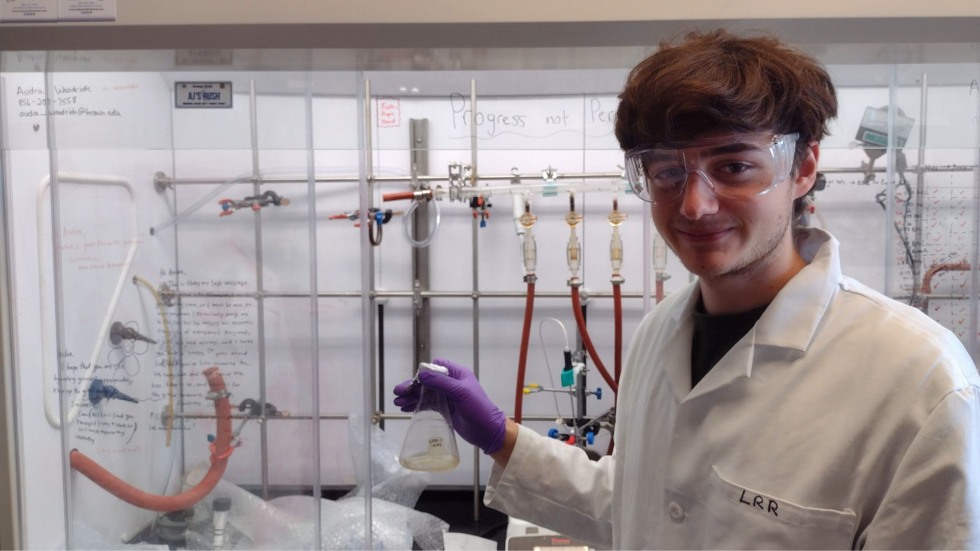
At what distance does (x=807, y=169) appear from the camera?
925 mm

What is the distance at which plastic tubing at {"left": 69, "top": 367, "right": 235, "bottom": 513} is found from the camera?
1.46 meters

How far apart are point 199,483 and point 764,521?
4.00 feet

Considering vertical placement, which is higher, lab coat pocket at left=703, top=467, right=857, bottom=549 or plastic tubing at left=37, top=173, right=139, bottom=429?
plastic tubing at left=37, top=173, right=139, bottom=429

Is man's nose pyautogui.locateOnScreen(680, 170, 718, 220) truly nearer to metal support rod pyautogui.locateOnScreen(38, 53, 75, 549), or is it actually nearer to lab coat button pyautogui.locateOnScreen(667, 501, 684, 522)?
lab coat button pyautogui.locateOnScreen(667, 501, 684, 522)

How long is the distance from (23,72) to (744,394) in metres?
1.43

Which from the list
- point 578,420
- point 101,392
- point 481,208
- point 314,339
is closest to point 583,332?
point 578,420

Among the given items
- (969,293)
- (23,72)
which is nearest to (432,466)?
(23,72)

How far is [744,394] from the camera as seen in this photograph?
0.91m

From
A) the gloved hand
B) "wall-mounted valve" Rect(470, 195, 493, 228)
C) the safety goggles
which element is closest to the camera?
the safety goggles

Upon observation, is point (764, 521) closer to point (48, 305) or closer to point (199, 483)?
point (199, 483)

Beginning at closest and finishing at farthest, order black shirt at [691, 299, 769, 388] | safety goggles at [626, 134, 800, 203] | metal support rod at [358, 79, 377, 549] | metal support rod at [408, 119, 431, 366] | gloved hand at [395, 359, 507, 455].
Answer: safety goggles at [626, 134, 800, 203] → black shirt at [691, 299, 769, 388] → gloved hand at [395, 359, 507, 455] → metal support rod at [358, 79, 377, 549] → metal support rod at [408, 119, 431, 366]

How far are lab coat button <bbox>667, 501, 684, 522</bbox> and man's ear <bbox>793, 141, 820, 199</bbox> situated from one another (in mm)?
478

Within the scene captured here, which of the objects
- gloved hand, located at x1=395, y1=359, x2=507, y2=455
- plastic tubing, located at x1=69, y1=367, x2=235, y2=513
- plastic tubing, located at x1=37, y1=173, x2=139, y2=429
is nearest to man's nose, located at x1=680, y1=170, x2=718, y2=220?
gloved hand, located at x1=395, y1=359, x2=507, y2=455

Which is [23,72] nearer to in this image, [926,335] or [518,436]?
[518,436]
